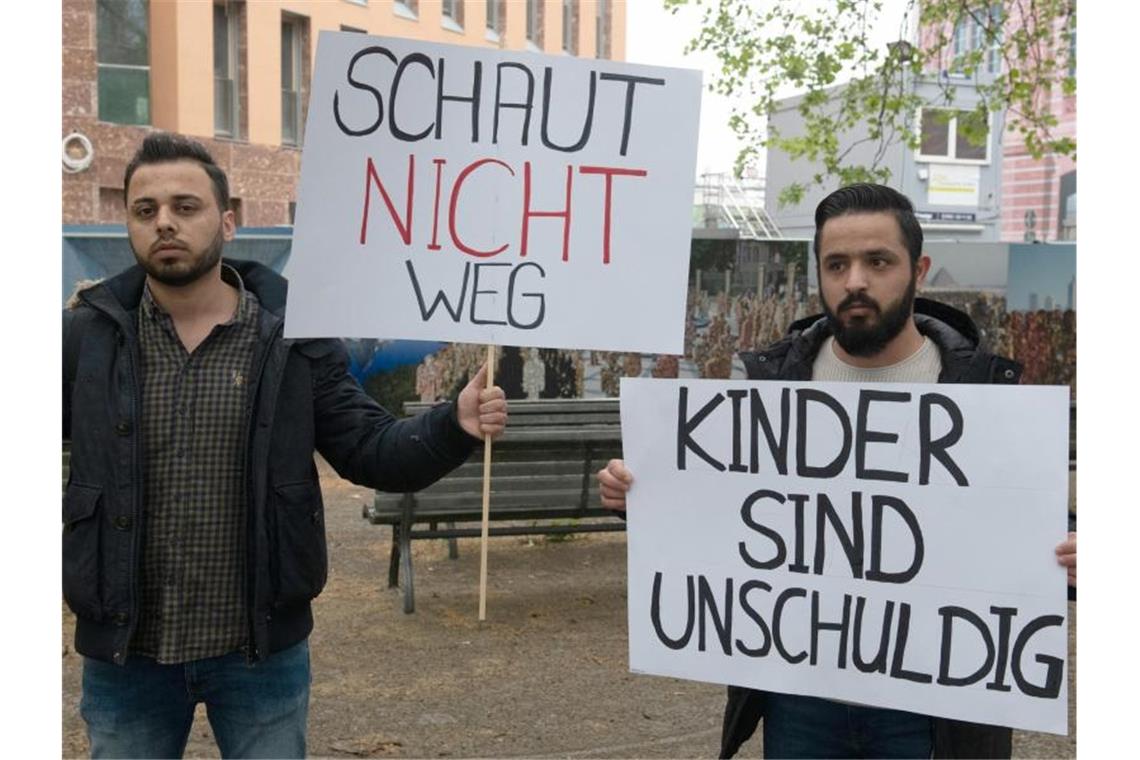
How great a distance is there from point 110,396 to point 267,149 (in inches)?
695

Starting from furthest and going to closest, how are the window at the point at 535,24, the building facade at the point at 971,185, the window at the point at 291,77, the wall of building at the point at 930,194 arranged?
the wall of building at the point at 930,194 → the building facade at the point at 971,185 → the window at the point at 535,24 → the window at the point at 291,77

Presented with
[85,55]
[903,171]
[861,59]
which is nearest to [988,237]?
[903,171]

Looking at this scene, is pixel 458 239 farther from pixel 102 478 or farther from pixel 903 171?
pixel 903 171

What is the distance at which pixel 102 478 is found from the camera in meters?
2.56

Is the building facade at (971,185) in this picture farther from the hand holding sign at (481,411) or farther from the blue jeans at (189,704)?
the blue jeans at (189,704)

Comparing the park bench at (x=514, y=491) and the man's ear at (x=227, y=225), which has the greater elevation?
the man's ear at (x=227, y=225)

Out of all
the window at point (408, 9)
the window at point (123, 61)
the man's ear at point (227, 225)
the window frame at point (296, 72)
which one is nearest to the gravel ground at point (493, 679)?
the man's ear at point (227, 225)

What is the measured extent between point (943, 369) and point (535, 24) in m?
22.7

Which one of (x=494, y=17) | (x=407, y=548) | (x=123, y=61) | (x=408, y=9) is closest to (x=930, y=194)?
(x=494, y=17)

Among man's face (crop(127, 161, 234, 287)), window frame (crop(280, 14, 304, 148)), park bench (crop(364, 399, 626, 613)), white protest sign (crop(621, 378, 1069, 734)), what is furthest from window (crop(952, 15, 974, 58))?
window frame (crop(280, 14, 304, 148))

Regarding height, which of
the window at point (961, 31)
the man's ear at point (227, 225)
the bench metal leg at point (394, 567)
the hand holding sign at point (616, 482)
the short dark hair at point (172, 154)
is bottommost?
the bench metal leg at point (394, 567)

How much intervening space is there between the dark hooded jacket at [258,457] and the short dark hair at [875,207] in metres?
0.92

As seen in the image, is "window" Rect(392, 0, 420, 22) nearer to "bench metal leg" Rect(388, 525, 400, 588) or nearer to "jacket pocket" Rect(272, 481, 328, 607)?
"bench metal leg" Rect(388, 525, 400, 588)

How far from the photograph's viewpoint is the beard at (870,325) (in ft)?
8.19
